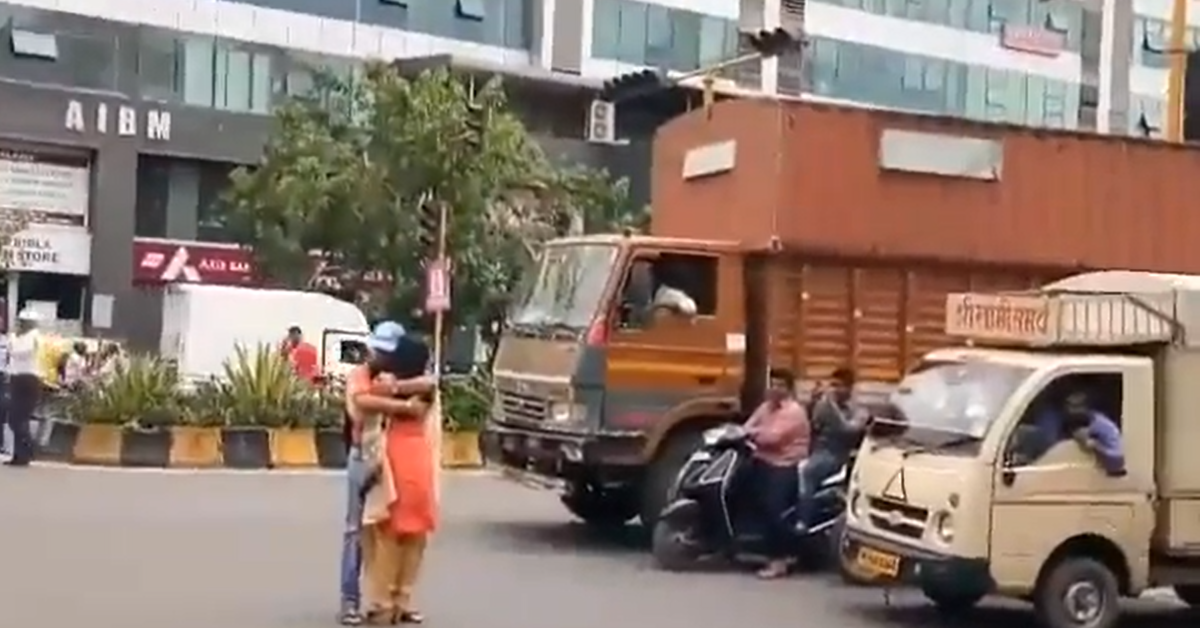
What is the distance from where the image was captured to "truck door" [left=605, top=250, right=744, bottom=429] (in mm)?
15773

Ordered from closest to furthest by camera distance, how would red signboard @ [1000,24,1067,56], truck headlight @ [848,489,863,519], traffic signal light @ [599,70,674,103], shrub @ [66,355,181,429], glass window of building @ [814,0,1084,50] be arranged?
truck headlight @ [848,489,863,519]
shrub @ [66,355,181,429]
traffic signal light @ [599,70,674,103]
glass window of building @ [814,0,1084,50]
red signboard @ [1000,24,1067,56]

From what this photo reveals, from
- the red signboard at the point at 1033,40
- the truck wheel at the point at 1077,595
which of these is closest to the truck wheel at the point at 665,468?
the truck wheel at the point at 1077,595

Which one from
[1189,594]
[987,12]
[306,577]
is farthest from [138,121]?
[1189,594]

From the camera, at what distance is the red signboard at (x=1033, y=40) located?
57.4 meters

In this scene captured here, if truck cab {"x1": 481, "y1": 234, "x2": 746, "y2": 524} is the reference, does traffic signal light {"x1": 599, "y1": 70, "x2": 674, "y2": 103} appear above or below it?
above

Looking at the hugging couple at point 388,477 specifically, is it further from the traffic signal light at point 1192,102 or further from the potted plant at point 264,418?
the traffic signal light at point 1192,102

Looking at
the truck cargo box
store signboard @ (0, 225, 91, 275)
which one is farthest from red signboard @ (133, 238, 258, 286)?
the truck cargo box

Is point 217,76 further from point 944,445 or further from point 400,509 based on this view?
point 400,509

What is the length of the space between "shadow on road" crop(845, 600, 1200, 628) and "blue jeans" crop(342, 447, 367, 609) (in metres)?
3.57

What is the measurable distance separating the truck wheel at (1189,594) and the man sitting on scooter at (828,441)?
8.94ft

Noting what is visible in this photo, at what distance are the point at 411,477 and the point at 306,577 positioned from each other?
105 inches

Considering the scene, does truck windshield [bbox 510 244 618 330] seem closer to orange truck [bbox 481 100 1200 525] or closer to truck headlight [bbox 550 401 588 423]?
orange truck [bbox 481 100 1200 525]

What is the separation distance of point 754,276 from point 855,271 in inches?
33.9

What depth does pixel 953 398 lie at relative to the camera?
1280cm
